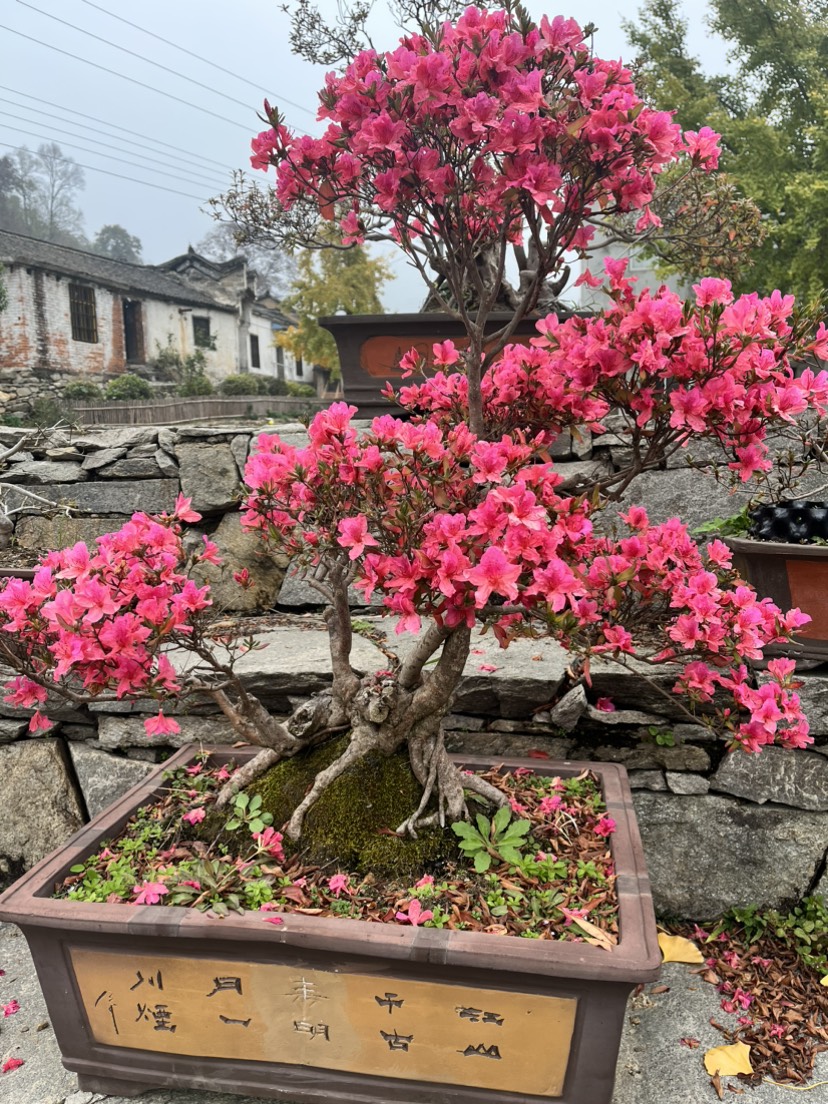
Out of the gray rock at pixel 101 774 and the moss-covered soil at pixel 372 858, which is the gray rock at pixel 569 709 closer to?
the moss-covered soil at pixel 372 858

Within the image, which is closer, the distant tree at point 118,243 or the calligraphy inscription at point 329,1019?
the calligraphy inscription at point 329,1019

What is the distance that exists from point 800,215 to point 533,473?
11823 mm

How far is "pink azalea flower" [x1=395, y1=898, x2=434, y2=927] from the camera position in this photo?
4.73 feet

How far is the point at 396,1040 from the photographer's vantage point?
141 centimetres

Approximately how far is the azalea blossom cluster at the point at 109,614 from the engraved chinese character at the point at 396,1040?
765mm

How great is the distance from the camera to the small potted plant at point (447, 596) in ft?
4.15

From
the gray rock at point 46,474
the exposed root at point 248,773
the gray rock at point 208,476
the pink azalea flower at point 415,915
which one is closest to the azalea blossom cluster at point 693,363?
the pink azalea flower at point 415,915

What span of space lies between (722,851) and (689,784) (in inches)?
9.4

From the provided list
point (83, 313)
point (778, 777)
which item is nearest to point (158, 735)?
point (778, 777)

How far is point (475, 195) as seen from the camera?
1431 mm

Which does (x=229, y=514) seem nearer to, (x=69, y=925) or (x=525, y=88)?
(x=69, y=925)

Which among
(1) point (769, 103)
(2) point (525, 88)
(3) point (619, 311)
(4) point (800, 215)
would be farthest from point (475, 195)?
(1) point (769, 103)

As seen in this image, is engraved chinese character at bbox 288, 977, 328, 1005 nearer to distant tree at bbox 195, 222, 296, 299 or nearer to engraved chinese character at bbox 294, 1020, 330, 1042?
engraved chinese character at bbox 294, 1020, 330, 1042

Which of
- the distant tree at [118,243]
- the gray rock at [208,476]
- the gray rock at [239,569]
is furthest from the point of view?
the distant tree at [118,243]
